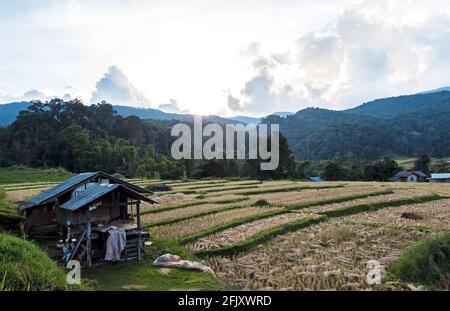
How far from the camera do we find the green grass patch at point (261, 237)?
15.5 metres

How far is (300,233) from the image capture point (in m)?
18.1

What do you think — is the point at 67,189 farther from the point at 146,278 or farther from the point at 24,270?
the point at 24,270

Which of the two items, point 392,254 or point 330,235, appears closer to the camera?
point 392,254

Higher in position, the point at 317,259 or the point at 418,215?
the point at 418,215

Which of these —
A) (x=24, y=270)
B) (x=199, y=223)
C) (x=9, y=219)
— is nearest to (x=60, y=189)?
(x=9, y=219)

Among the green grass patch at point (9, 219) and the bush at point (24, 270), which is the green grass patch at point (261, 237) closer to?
the bush at point (24, 270)

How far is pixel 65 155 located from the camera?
67500 millimetres

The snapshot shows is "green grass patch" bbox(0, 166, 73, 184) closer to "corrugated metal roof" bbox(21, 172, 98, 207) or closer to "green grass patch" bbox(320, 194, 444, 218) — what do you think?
"corrugated metal roof" bbox(21, 172, 98, 207)

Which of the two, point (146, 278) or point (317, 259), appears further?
point (317, 259)

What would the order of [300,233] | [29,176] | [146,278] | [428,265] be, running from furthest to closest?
[29,176] → [300,233] → [146,278] → [428,265]

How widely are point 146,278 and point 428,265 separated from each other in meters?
8.24

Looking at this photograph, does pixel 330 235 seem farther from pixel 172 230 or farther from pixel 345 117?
pixel 345 117
